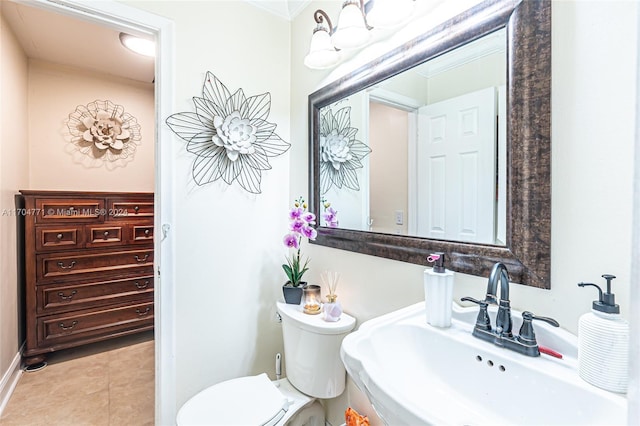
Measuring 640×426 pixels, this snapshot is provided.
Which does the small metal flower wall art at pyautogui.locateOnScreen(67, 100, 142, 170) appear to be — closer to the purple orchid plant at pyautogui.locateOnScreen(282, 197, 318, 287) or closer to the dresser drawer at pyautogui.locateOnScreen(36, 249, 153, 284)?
the dresser drawer at pyautogui.locateOnScreen(36, 249, 153, 284)

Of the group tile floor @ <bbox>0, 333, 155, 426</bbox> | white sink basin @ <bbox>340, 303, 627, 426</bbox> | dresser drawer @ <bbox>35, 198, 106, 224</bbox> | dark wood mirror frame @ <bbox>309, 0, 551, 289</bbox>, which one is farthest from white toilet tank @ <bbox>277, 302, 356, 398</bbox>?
dresser drawer @ <bbox>35, 198, 106, 224</bbox>

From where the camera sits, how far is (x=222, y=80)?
1564mm

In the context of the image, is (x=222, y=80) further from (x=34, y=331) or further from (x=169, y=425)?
(x=34, y=331)

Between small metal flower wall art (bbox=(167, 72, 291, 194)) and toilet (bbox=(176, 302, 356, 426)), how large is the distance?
2.53 ft

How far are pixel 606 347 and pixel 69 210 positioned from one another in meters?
2.92

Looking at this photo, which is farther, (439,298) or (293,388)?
(293,388)

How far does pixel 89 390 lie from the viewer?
1.97 m

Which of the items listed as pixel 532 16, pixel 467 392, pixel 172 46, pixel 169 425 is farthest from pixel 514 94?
pixel 169 425

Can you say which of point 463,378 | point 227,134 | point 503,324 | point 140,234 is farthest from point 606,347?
point 140,234

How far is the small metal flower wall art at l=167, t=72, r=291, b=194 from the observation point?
4.89ft

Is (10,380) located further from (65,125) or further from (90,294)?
(65,125)

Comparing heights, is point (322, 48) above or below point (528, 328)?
above

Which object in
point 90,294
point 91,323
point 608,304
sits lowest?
point 91,323

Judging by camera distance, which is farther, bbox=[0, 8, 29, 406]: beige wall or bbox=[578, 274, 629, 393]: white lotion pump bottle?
bbox=[0, 8, 29, 406]: beige wall
